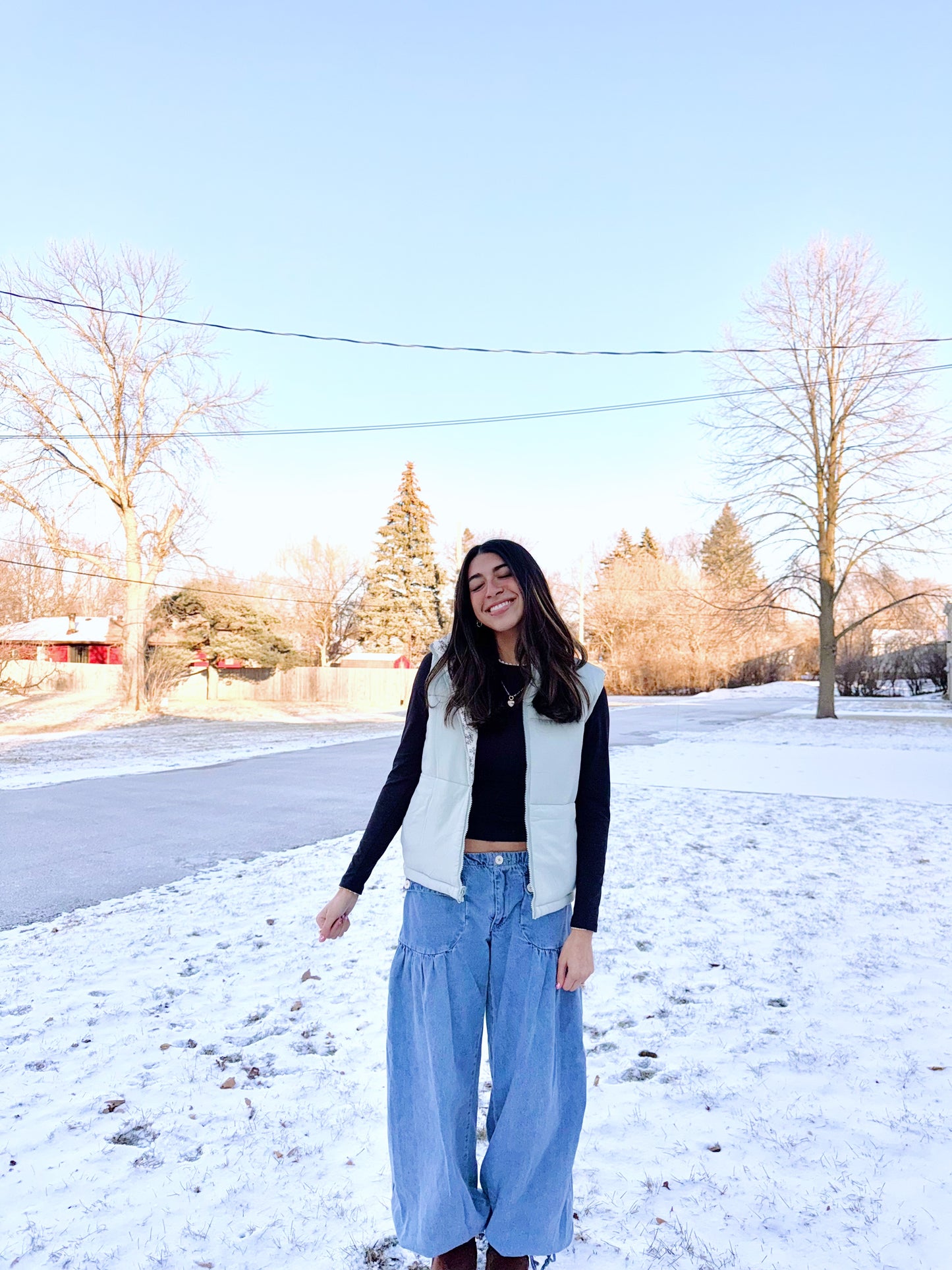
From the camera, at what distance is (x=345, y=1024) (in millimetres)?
3211

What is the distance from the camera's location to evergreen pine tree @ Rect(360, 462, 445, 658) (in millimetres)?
39188

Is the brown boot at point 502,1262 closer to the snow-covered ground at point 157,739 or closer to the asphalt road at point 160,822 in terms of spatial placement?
the asphalt road at point 160,822

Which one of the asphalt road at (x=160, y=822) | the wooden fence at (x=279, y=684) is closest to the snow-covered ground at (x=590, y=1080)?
the asphalt road at (x=160, y=822)

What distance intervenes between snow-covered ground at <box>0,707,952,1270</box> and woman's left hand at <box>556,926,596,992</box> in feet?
2.33

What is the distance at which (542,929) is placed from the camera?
1.82 meters

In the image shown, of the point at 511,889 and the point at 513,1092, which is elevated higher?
the point at 511,889

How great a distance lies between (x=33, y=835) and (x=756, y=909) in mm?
5745

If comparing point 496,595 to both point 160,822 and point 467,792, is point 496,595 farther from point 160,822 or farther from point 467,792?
point 160,822

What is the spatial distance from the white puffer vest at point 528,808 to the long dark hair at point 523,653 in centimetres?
3

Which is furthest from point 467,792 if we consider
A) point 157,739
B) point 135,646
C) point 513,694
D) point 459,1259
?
point 135,646

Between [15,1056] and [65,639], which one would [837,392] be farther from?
[65,639]

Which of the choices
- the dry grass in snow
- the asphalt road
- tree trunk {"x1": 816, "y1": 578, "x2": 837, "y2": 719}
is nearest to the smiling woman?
the asphalt road

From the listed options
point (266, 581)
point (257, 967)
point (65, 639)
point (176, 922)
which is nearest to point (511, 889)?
point (257, 967)

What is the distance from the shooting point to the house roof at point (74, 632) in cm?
3628
